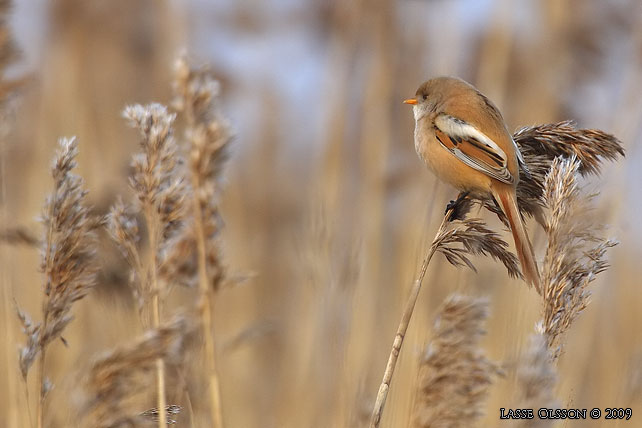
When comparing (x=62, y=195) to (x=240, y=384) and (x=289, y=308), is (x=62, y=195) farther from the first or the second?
(x=289, y=308)

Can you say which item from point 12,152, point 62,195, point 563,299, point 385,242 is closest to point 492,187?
point 563,299

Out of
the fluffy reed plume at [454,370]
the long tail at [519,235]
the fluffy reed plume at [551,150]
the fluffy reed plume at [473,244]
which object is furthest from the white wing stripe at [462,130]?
the fluffy reed plume at [454,370]

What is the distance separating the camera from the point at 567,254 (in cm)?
138

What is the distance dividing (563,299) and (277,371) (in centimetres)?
279

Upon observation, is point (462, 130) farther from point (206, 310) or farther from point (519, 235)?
point (206, 310)

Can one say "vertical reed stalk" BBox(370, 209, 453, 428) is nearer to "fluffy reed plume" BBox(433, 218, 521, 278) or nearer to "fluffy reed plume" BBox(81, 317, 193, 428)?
"fluffy reed plume" BBox(433, 218, 521, 278)

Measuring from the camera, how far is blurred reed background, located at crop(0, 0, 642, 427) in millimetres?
2639

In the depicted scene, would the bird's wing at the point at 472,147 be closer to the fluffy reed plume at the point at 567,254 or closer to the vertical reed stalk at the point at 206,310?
the fluffy reed plume at the point at 567,254

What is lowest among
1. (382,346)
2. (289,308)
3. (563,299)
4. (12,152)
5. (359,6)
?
(563,299)

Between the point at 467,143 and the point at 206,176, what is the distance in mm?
1273

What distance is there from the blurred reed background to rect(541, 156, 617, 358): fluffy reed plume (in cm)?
66

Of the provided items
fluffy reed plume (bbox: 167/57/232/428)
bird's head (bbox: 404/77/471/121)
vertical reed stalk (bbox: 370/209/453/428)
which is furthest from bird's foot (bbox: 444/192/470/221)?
bird's head (bbox: 404/77/471/121)

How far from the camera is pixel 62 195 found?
141 cm

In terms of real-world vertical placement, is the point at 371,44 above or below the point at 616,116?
above
